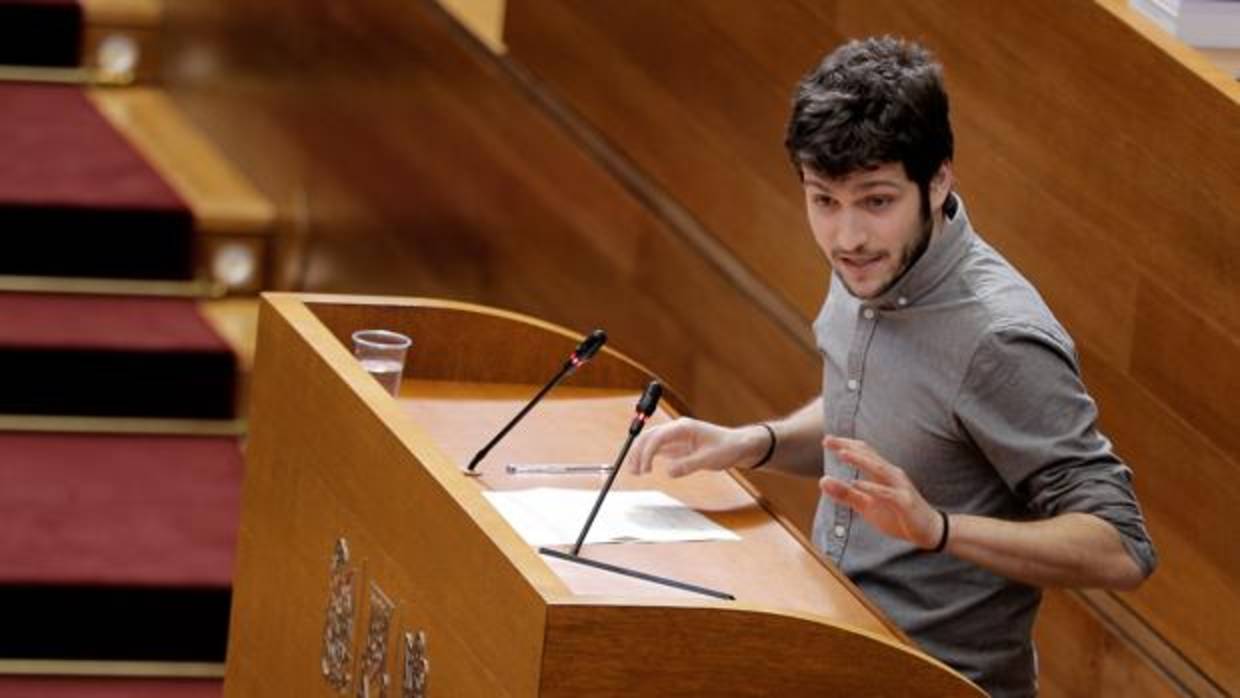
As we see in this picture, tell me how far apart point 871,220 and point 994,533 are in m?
0.29

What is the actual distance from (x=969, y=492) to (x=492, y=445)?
0.46 m

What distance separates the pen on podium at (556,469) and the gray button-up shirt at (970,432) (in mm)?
241

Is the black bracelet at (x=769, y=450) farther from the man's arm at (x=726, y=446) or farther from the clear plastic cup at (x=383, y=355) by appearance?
the clear plastic cup at (x=383, y=355)

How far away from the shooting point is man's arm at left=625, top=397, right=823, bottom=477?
7.77 ft

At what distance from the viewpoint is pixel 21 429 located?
4145 millimetres

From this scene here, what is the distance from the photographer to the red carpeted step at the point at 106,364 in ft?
13.5

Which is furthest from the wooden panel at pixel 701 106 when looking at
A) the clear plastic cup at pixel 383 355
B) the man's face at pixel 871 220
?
the man's face at pixel 871 220

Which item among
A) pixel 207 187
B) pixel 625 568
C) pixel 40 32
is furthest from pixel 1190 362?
pixel 40 32

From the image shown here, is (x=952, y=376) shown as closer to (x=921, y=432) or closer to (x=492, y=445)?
(x=921, y=432)

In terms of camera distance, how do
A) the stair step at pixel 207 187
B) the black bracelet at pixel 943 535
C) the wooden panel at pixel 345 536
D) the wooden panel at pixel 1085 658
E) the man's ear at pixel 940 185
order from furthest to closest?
1. the stair step at pixel 207 187
2. the wooden panel at pixel 1085 658
3. the man's ear at pixel 940 185
4. the black bracelet at pixel 943 535
5. the wooden panel at pixel 345 536

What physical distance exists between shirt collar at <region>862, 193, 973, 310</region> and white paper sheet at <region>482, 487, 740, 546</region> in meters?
0.27

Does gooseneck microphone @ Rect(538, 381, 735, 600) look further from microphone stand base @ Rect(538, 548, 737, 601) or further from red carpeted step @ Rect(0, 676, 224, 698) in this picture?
red carpeted step @ Rect(0, 676, 224, 698)

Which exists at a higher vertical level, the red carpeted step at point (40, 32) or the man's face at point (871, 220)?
the man's face at point (871, 220)

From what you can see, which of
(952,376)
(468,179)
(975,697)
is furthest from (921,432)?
(468,179)
